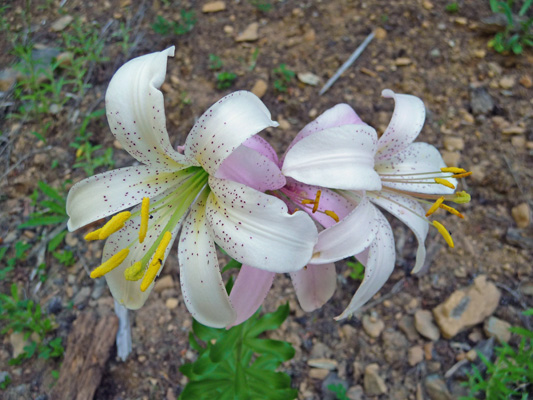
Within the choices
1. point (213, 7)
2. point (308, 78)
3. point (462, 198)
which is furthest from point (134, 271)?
point (213, 7)

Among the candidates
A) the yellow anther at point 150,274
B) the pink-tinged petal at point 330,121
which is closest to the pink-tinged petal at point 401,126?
the pink-tinged petal at point 330,121

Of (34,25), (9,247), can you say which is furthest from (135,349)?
(34,25)

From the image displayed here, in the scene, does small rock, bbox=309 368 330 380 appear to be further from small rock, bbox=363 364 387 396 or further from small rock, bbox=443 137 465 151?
small rock, bbox=443 137 465 151

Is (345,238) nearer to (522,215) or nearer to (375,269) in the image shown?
(375,269)

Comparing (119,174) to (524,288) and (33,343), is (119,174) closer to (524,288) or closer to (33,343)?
(33,343)

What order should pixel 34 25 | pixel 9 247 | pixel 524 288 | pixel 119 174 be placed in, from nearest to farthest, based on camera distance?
pixel 119 174 → pixel 524 288 → pixel 9 247 → pixel 34 25

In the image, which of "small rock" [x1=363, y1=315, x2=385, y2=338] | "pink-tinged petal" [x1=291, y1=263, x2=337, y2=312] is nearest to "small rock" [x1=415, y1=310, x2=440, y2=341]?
"small rock" [x1=363, y1=315, x2=385, y2=338]

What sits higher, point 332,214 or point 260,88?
point 332,214

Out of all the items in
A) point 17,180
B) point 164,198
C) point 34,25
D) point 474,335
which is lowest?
point 474,335
